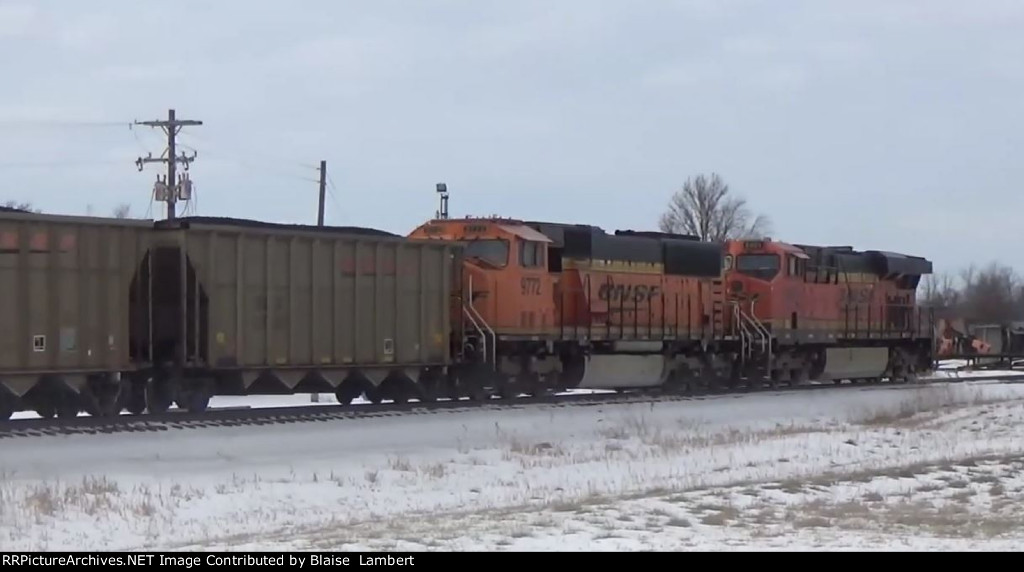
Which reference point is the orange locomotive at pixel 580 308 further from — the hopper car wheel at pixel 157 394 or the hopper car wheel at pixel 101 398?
the hopper car wheel at pixel 101 398

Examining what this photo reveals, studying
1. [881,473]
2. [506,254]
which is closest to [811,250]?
[506,254]

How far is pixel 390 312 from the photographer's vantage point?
2642 cm

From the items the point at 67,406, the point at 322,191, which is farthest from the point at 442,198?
the point at 67,406

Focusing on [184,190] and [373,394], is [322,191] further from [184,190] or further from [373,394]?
[373,394]

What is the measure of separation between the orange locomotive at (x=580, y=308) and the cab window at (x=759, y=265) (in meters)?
2.04

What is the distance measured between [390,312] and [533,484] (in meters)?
8.85

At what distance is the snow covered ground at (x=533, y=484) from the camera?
497 inches

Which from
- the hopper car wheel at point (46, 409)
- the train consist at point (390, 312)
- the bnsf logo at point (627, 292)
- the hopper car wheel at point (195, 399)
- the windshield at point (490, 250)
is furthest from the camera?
the bnsf logo at point (627, 292)

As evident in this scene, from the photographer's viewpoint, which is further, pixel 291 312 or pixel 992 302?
pixel 992 302

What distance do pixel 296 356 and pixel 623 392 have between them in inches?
421

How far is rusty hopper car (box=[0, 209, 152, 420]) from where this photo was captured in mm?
20734

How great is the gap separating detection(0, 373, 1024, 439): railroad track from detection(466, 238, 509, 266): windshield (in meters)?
2.75

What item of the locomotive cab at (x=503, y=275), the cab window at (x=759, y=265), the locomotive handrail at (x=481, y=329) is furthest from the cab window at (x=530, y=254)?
the cab window at (x=759, y=265)

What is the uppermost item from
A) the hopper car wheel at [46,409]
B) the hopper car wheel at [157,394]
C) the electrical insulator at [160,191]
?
the electrical insulator at [160,191]
